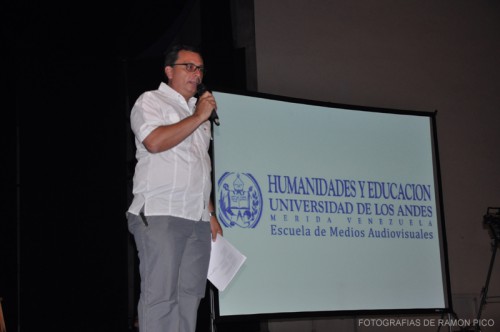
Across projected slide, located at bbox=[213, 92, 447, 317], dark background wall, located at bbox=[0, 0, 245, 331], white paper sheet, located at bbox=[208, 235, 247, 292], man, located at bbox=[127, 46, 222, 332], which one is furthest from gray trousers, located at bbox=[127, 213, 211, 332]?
dark background wall, located at bbox=[0, 0, 245, 331]

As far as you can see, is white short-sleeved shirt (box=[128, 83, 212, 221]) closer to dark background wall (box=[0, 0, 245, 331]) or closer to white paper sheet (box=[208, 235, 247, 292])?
white paper sheet (box=[208, 235, 247, 292])

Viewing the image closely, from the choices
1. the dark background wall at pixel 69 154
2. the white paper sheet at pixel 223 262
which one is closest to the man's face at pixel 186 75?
the white paper sheet at pixel 223 262

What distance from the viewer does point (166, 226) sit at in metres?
2.29

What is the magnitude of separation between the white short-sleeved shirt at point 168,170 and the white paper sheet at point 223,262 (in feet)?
1.25

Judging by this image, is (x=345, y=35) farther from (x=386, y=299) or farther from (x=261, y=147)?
(x=386, y=299)

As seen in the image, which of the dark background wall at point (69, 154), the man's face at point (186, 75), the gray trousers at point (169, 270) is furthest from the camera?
the dark background wall at point (69, 154)

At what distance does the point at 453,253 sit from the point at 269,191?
2.00 m

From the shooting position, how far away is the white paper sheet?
9.25ft

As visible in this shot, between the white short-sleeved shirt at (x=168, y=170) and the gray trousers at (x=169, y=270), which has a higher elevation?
the white short-sleeved shirt at (x=168, y=170)

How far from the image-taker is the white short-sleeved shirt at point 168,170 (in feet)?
7.66

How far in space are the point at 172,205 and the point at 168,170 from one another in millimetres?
142

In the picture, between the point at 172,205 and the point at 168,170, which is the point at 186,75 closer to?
the point at 168,170

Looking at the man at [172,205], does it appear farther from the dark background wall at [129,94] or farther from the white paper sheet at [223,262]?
the dark background wall at [129,94]

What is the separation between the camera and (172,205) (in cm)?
232
